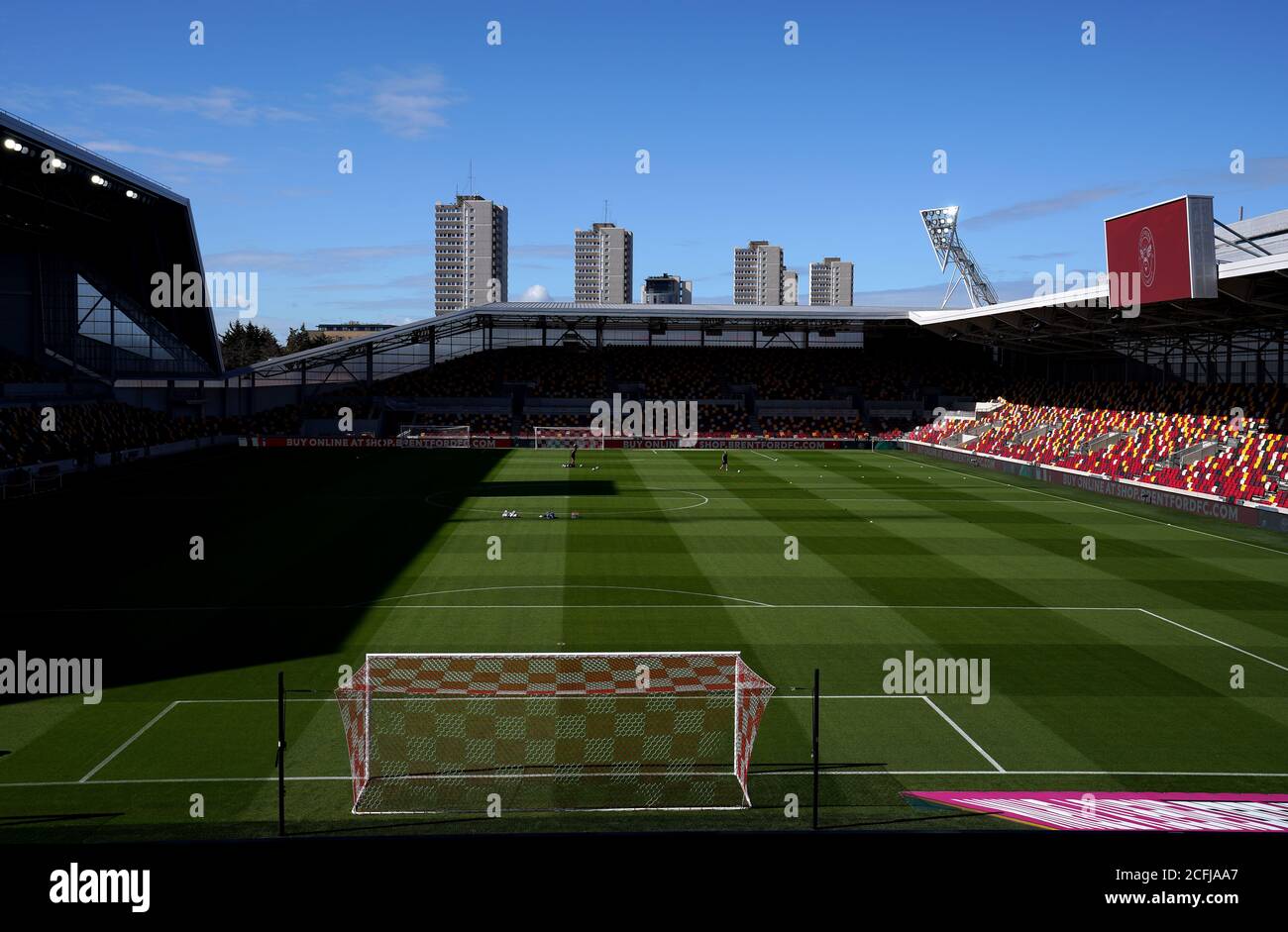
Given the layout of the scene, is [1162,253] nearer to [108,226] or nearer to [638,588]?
[638,588]

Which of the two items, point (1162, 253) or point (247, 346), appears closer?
point (1162, 253)

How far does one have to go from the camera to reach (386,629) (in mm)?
20500

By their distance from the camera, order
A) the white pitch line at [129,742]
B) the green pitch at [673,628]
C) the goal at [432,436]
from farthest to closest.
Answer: the goal at [432,436], the white pitch line at [129,742], the green pitch at [673,628]

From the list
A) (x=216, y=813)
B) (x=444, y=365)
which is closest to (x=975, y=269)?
(x=444, y=365)

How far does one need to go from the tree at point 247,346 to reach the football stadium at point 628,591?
73926 mm

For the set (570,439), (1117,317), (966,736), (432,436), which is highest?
(1117,317)

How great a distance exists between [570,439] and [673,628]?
53.2m

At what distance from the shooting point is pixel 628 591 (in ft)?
79.5

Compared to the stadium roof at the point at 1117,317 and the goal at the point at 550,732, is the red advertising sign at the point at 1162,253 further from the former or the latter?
the goal at the point at 550,732

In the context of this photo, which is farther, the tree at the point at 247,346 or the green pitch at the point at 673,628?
the tree at the point at 247,346

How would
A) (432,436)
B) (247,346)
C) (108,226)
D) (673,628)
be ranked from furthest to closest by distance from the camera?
(247,346) → (432,436) → (108,226) → (673,628)

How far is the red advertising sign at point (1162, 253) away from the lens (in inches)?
1411

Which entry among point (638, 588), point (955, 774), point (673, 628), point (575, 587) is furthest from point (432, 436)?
point (955, 774)

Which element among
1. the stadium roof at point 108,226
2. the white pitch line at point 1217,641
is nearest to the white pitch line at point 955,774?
the white pitch line at point 1217,641
